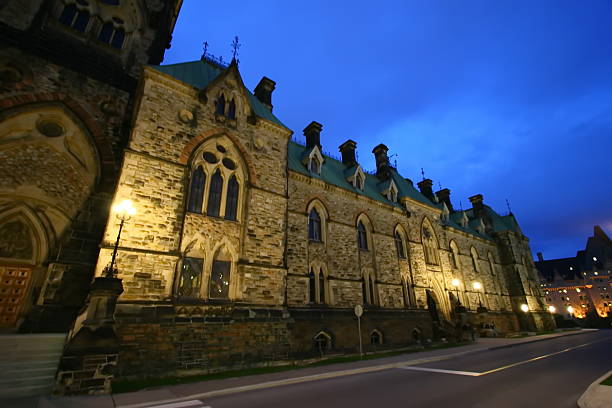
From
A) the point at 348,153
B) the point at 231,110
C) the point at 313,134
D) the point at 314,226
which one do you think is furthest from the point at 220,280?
the point at 348,153

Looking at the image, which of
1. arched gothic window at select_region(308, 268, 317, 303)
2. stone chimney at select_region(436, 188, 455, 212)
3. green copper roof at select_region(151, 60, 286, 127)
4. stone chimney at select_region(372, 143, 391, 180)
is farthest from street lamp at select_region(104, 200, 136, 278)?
stone chimney at select_region(436, 188, 455, 212)

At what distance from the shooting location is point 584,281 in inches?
2726

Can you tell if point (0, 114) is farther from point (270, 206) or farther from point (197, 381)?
point (197, 381)

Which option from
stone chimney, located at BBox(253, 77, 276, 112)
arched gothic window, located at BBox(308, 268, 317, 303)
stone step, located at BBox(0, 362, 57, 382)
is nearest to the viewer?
stone step, located at BBox(0, 362, 57, 382)

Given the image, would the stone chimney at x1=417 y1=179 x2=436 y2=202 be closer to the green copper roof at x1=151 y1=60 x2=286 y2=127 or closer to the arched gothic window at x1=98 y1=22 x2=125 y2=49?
the green copper roof at x1=151 y1=60 x2=286 y2=127

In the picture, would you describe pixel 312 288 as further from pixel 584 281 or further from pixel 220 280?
pixel 584 281

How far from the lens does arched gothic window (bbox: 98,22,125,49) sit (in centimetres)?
1543

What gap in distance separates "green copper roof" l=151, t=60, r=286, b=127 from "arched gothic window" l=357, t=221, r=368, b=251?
961cm

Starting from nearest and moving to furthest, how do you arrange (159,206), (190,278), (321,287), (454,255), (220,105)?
(159,206)
(190,278)
(220,105)
(321,287)
(454,255)

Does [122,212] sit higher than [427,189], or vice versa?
[427,189]

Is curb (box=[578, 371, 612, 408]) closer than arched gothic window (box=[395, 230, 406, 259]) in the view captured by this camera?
Yes

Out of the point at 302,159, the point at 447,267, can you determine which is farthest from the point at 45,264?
the point at 447,267

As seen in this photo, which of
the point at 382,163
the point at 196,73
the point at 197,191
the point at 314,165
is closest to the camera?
the point at 197,191

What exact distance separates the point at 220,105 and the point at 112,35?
7.92 m
